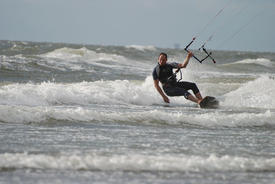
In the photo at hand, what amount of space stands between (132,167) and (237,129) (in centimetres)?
405

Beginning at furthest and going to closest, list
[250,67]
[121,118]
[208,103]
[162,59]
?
1. [250,67]
2. [208,103]
3. [162,59]
4. [121,118]

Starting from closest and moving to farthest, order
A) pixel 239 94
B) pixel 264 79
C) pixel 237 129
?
pixel 237 129 → pixel 239 94 → pixel 264 79

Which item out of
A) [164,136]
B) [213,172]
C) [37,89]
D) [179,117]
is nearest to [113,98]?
[37,89]

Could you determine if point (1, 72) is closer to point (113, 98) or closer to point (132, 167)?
point (113, 98)

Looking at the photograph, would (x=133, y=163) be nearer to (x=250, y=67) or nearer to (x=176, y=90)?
(x=176, y=90)

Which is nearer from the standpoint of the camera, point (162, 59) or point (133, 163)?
point (133, 163)

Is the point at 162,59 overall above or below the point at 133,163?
above

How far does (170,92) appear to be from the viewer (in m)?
12.7

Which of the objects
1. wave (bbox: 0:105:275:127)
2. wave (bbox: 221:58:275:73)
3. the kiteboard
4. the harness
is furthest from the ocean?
wave (bbox: 221:58:275:73)

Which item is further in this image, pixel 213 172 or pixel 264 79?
pixel 264 79

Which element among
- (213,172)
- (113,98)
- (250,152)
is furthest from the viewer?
(113,98)

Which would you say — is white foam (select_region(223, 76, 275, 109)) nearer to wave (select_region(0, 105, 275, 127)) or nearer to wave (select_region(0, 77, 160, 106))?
wave (select_region(0, 77, 160, 106))

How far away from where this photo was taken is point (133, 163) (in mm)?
6082

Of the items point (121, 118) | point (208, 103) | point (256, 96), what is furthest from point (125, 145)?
point (256, 96)
